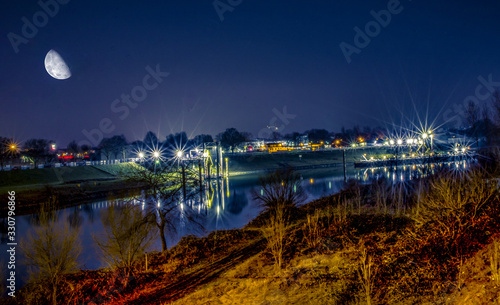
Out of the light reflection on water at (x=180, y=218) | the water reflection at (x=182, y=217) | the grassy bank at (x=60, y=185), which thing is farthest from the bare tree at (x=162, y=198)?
the grassy bank at (x=60, y=185)

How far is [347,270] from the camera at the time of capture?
7.48 m

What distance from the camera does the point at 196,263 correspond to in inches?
415

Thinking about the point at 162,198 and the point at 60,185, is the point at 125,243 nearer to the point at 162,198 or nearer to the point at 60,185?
the point at 162,198

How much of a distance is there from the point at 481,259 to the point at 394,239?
2669 mm

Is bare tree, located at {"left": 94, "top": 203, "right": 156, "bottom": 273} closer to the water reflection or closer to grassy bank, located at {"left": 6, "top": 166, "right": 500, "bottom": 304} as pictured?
grassy bank, located at {"left": 6, "top": 166, "right": 500, "bottom": 304}

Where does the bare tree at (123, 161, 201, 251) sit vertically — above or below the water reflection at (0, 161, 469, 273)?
above

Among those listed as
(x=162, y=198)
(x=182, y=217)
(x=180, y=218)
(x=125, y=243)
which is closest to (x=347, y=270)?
(x=125, y=243)

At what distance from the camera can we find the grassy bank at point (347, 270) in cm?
595

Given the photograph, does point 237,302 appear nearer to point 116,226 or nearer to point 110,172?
point 116,226

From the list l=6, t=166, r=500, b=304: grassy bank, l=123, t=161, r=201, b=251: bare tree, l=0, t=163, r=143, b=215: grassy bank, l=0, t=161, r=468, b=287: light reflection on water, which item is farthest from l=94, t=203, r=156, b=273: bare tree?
l=0, t=163, r=143, b=215: grassy bank

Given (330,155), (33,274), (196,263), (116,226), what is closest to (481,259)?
(196,263)

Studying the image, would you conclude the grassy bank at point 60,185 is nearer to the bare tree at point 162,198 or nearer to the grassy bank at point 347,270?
the bare tree at point 162,198

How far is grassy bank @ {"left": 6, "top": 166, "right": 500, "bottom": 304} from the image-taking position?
595 centimetres

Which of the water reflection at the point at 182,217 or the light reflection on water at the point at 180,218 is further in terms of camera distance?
the water reflection at the point at 182,217
